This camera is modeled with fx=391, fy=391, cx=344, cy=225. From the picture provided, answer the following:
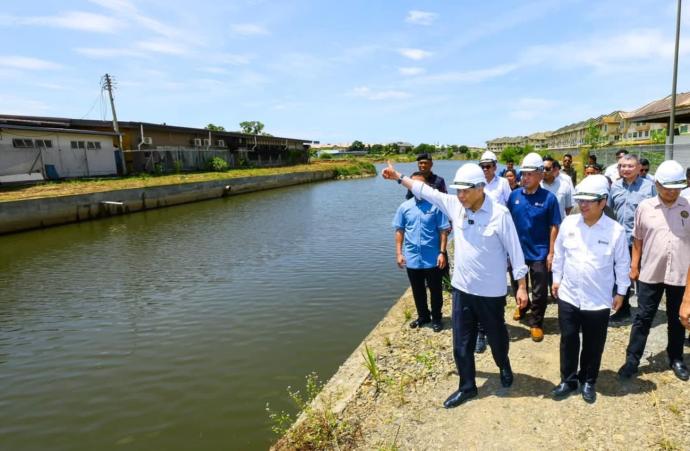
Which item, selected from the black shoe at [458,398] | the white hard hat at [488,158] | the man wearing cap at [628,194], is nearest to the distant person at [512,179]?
the white hard hat at [488,158]

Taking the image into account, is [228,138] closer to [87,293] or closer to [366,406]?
[87,293]

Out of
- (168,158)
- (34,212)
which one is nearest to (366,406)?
(34,212)

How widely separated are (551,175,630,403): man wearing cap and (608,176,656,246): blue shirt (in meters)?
2.20

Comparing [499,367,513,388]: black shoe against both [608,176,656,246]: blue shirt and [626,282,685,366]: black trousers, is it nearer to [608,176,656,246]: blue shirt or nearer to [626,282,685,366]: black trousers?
[626,282,685,366]: black trousers

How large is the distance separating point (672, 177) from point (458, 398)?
2.67 meters

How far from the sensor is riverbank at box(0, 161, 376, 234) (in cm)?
1661

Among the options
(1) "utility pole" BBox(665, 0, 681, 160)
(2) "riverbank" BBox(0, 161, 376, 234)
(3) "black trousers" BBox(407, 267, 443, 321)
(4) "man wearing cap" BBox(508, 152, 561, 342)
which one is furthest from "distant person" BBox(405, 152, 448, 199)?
(2) "riverbank" BBox(0, 161, 376, 234)

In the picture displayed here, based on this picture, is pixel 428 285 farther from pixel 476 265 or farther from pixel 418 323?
pixel 476 265

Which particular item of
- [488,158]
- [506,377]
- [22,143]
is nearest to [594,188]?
[506,377]

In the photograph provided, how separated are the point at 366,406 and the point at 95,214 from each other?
20.5 m

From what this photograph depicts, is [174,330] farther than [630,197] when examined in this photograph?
Yes

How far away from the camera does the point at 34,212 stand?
16875 millimetres

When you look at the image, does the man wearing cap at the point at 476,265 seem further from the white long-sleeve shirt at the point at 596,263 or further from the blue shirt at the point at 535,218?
the blue shirt at the point at 535,218

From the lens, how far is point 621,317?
505 centimetres
